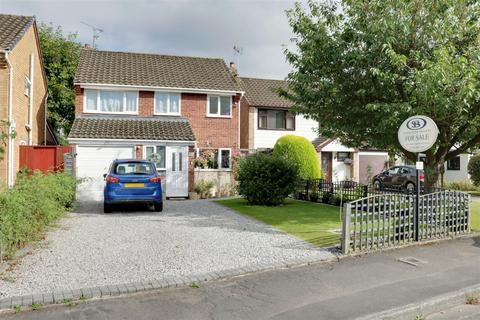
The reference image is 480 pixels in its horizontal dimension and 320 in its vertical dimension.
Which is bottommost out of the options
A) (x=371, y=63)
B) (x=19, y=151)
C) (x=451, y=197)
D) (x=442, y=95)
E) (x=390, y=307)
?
(x=390, y=307)

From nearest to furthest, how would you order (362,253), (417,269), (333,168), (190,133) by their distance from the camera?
1. (417,269)
2. (362,253)
3. (190,133)
4. (333,168)

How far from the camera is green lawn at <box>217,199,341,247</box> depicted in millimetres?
9141

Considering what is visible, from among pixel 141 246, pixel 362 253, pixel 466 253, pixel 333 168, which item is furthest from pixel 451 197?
pixel 333 168

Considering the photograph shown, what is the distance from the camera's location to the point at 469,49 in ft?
32.1

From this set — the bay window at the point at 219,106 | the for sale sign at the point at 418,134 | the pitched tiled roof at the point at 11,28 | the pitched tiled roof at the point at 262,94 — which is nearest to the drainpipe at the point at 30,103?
the pitched tiled roof at the point at 11,28

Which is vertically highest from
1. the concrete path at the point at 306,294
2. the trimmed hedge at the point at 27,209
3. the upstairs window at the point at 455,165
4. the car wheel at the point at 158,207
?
the upstairs window at the point at 455,165

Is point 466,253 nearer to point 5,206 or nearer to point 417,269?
point 417,269

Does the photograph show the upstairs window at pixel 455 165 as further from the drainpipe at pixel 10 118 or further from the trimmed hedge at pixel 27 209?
the drainpipe at pixel 10 118

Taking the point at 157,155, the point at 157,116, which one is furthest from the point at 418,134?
the point at 157,116

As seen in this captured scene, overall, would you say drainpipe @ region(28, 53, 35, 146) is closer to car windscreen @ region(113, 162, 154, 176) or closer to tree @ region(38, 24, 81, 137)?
car windscreen @ region(113, 162, 154, 176)

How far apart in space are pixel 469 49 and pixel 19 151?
1405 cm

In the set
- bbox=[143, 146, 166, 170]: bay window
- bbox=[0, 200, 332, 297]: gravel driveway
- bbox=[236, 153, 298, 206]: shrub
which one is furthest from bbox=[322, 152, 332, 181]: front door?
bbox=[0, 200, 332, 297]: gravel driveway

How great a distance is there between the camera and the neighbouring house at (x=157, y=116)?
17.8 m

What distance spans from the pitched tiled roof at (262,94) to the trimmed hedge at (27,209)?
16.8 metres
